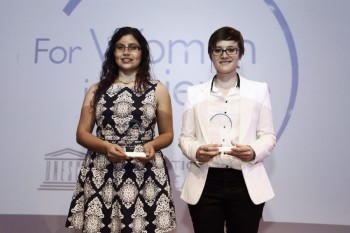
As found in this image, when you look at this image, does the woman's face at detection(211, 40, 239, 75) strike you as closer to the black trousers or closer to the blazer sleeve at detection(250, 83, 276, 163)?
the blazer sleeve at detection(250, 83, 276, 163)

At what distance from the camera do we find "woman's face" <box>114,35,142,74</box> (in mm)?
2018

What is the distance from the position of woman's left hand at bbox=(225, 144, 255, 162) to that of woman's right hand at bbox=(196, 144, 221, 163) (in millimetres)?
53

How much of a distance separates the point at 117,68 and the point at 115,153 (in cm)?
57

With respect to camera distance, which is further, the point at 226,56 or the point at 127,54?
the point at 127,54

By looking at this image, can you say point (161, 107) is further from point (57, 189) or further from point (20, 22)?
point (20, 22)

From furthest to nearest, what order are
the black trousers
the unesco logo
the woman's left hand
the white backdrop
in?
the unesco logo
the white backdrop
the black trousers
the woman's left hand

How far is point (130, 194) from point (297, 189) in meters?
1.26

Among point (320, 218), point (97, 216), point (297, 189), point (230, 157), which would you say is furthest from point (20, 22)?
point (320, 218)

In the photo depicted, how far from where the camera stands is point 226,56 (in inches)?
73.5

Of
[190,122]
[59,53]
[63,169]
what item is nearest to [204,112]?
[190,122]

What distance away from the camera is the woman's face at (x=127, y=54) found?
202cm

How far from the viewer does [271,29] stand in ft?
8.87

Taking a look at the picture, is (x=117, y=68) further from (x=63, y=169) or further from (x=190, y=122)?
(x=63, y=169)

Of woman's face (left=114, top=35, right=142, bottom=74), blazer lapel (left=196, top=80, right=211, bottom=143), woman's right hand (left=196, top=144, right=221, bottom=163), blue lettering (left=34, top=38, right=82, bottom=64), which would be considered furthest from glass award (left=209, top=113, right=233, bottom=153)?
blue lettering (left=34, top=38, right=82, bottom=64)
